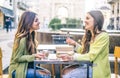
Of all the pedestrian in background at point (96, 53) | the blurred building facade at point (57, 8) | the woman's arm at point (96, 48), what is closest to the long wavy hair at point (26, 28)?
the pedestrian in background at point (96, 53)

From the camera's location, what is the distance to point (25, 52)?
4.33 metres

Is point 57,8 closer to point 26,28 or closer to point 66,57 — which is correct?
point 26,28

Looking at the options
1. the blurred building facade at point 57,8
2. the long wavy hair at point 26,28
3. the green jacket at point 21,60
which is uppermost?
the blurred building facade at point 57,8

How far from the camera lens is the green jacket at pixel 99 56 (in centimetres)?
416

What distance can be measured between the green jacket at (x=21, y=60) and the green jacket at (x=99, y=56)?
1.77ft

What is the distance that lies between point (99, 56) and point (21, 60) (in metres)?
0.84

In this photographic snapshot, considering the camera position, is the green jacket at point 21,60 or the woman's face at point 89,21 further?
the woman's face at point 89,21

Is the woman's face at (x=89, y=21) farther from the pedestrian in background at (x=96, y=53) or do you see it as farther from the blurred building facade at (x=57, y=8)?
the blurred building facade at (x=57, y=8)

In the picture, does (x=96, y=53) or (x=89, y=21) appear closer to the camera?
(x=96, y=53)

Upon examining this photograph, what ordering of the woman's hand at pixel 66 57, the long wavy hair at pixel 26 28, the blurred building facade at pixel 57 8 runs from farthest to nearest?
the blurred building facade at pixel 57 8 → the long wavy hair at pixel 26 28 → the woman's hand at pixel 66 57

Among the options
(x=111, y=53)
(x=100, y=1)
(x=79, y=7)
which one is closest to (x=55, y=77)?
(x=111, y=53)

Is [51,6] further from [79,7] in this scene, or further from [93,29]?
[93,29]

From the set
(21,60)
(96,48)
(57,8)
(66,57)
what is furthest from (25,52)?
(57,8)

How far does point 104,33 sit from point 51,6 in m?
84.6
